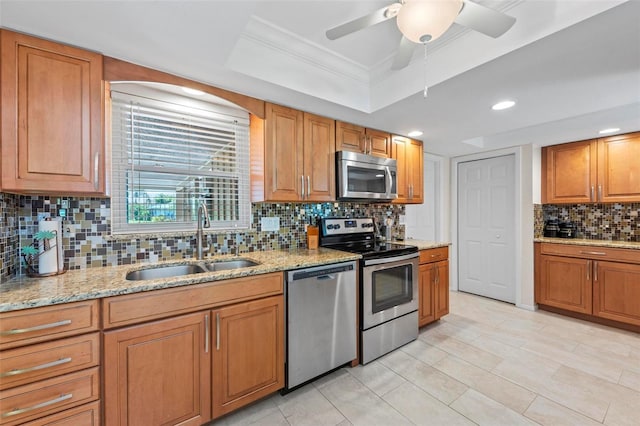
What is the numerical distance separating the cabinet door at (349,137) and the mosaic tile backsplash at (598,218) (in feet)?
8.80

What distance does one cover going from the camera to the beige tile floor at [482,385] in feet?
5.60

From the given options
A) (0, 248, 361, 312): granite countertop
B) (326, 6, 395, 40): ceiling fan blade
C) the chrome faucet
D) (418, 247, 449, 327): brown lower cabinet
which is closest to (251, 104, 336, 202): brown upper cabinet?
the chrome faucet

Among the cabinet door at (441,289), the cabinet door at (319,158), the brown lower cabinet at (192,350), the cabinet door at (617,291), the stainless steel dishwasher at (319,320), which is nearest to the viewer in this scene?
the brown lower cabinet at (192,350)

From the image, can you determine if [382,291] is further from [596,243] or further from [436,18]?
[596,243]

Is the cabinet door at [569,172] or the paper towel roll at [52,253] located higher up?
the cabinet door at [569,172]

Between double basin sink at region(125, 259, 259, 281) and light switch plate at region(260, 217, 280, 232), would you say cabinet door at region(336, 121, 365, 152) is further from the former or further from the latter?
double basin sink at region(125, 259, 259, 281)

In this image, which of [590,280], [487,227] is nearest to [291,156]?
[487,227]

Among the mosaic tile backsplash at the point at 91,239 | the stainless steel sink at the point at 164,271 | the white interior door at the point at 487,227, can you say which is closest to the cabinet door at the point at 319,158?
the mosaic tile backsplash at the point at 91,239

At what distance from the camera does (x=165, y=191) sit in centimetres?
206

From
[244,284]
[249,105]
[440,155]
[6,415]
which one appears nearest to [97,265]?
[6,415]

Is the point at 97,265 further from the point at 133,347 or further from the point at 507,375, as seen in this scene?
the point at 507,375

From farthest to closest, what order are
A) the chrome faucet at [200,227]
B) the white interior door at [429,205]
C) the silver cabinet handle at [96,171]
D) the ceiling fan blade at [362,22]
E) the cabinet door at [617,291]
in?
1. the white interior door at [429,205]
2. the cabinet door at [617,291]
3. the chrome faucet at [200,227]
4. the silver cabinet handle at [96,171]
5. the ceiling fan blade at [362,22]

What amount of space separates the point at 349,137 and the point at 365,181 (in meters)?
0.46

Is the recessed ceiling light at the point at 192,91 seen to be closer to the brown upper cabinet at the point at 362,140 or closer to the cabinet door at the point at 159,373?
the brown upper cabinet at the point at 362,140
